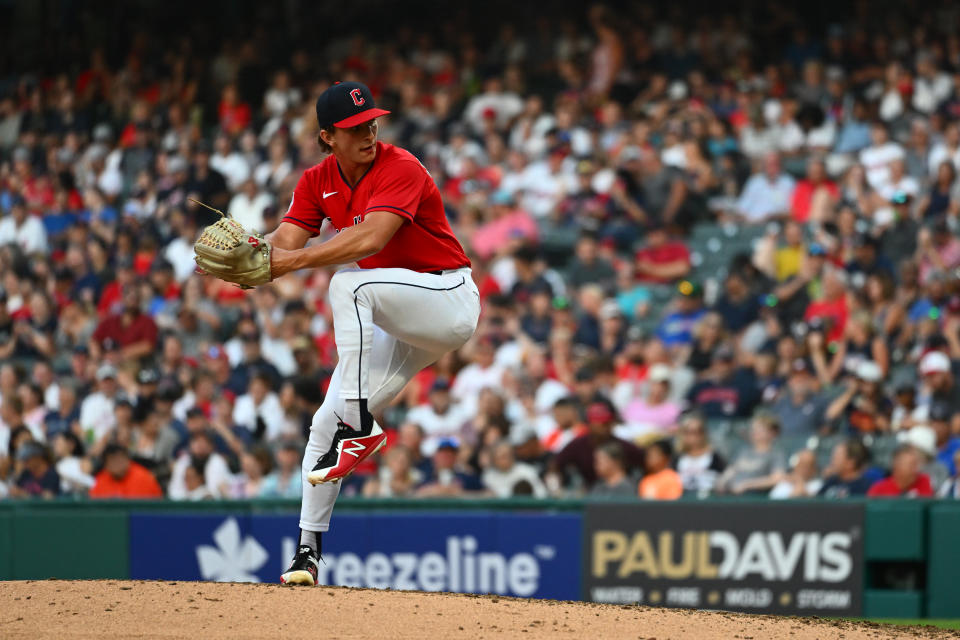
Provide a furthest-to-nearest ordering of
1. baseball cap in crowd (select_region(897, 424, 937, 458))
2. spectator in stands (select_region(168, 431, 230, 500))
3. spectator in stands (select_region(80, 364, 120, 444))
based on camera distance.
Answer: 1. spectator in stands (select_region(80, 364, 120, 444))
2. spectator in stands (select_region(168, 431, 230, 500))
3. baseball cap in crowd (select_region(897, 424, 937, 458))

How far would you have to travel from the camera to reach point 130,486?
10.2 m

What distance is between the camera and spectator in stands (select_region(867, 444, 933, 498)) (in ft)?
29.9

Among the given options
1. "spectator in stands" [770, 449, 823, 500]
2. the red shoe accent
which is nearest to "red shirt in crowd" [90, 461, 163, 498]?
"spectator in stands" [770, 449, 823, 500]

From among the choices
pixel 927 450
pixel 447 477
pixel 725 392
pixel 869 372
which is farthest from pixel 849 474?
pixel 447 477

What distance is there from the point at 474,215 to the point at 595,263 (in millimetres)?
1369

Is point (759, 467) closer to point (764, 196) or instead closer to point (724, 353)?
point (724, 353)

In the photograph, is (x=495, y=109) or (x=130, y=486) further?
(x=495, y=109)

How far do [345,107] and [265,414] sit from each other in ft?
19.6

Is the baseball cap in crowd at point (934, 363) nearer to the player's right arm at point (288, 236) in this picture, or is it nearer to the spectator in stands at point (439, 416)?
the spectator in stands at point (439, 416)

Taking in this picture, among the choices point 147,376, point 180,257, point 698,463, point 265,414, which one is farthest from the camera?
point 180,257

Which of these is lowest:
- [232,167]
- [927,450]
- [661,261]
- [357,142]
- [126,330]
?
[927,450]

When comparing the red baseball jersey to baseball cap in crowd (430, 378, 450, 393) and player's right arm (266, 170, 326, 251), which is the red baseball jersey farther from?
baseball cap in crowd (430, 378, 450, 393)

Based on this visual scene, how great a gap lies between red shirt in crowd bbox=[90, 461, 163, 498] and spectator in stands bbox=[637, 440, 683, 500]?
3.77 meters

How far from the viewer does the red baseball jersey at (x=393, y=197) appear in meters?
5.44
